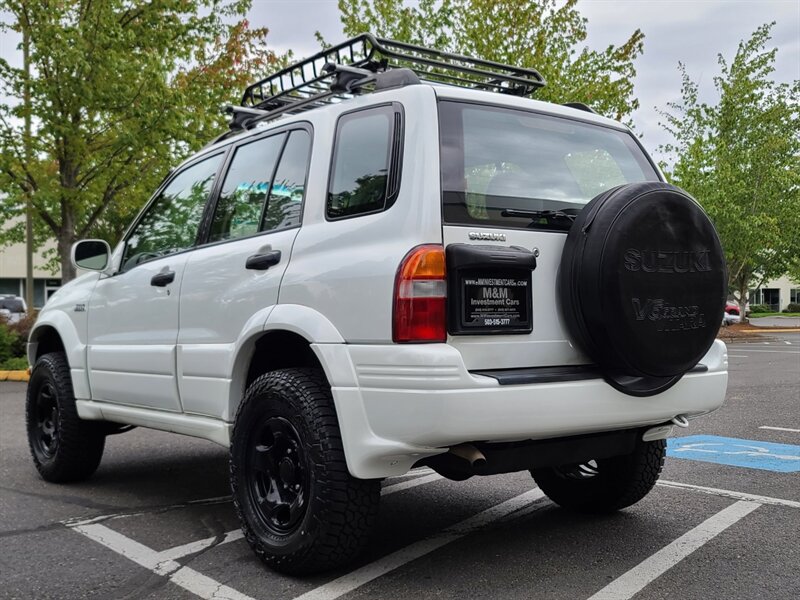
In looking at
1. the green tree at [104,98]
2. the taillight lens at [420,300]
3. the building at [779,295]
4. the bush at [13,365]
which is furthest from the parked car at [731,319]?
the building at [779,295]

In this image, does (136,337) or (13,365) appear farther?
(13,365)

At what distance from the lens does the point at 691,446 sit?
662 centimetres

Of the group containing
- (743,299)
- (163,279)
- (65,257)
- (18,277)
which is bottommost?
(743,299)

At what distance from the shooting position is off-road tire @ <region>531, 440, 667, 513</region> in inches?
167

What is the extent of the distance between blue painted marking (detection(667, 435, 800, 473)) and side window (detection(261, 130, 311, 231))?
12.3 feet

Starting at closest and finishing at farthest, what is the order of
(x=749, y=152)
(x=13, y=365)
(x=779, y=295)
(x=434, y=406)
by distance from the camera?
1. (x=434, y=406)
2. (x=13, y=365)
3. (x=749, y=152)
4. (x=779, y=295)

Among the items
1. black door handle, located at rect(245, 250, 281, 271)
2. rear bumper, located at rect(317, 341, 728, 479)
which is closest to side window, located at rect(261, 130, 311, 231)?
black door handle, located at rect(245, 250, 281, 271)

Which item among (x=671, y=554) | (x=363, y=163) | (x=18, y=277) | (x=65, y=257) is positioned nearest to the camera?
(x=363, y=163)

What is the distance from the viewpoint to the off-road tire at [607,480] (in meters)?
Answer: 4.24

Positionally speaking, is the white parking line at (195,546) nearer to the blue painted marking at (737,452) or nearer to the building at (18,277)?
the blue painted marking at (737,452)

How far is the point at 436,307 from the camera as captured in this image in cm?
313

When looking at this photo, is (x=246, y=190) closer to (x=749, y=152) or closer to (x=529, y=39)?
(x=529, y=39)

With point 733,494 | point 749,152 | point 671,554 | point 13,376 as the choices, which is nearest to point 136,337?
point 671,554

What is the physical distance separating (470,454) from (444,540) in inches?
40.9
